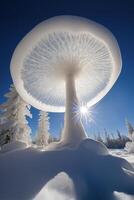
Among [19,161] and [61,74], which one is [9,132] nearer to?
[61,74]

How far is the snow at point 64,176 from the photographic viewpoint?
3.94 m

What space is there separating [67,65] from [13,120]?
9.84 metres

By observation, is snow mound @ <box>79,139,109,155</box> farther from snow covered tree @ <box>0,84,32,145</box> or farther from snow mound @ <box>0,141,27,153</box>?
snow covered tree @ <box>0,84,32,145</box>

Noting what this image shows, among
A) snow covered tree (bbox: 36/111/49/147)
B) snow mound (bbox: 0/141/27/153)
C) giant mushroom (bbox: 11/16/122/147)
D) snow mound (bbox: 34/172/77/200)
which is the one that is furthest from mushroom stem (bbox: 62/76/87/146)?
snow covered tree (bbox: 36/111/49/147)

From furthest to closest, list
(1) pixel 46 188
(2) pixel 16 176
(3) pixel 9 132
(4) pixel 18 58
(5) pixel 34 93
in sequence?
(3) pixel 9 132 < (5) pixel 34 93 < (4) pixel 18 58 < (2) pixel 16 176 < (1) pixel 46 188

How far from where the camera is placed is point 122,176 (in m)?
4.90

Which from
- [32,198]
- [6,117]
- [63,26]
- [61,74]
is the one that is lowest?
[32,198]

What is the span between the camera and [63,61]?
36.3 feet

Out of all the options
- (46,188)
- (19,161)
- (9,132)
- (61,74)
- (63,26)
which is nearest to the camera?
(46,188)

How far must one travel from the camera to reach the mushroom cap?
349 inches

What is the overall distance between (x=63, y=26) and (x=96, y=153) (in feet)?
22.4

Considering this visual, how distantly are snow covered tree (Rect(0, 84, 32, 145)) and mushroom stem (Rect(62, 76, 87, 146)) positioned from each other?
9.34 metres

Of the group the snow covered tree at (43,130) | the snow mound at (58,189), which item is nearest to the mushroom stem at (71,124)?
the snow mound at (58,189)

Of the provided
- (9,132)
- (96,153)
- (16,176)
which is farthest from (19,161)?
(9,132)
